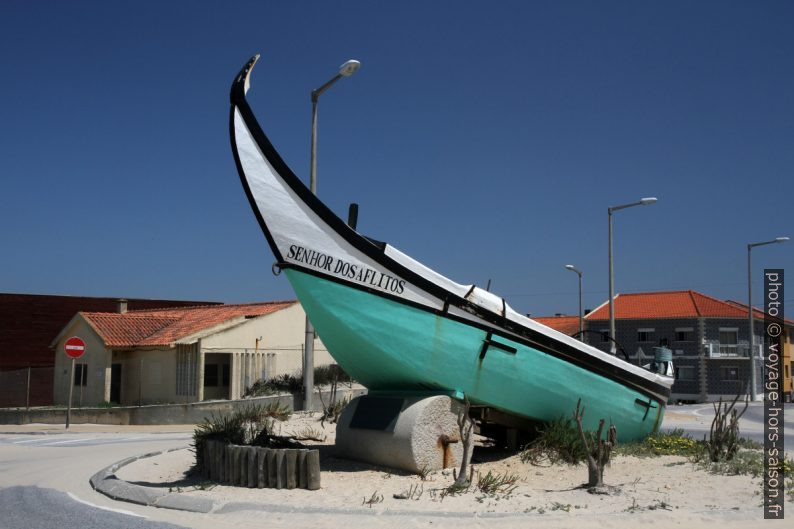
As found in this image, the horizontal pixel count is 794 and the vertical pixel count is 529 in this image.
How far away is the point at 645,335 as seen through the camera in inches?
2147

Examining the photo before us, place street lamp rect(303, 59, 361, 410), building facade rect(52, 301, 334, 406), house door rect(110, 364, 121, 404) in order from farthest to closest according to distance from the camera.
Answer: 1. house door rect(110, 364, 121, 404)
2. building facade rect(52, 301, 334, 406)
3. street lamp rect(303, 59, 361, 410)

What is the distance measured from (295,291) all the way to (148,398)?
60.0 feet

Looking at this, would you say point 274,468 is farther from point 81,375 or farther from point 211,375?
point 81,375

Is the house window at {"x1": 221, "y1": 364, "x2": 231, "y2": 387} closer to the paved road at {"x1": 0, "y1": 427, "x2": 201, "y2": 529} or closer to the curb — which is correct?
the paved road at {"x1": 0, "y1": 427, "x2": 201, "y2": 529}

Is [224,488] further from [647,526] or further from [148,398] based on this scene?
[148,398]

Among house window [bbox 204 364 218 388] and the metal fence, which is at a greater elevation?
house window [bbox 204 364 218 388]

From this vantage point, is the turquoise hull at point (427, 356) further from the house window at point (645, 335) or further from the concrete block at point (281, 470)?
the house window at point (645, 335)

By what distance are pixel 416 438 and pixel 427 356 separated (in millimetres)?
1192

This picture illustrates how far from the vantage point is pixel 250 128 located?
10.4 m

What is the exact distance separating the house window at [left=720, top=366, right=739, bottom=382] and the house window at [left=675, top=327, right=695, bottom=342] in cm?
296

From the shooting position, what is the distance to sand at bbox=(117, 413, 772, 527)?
8.45 m

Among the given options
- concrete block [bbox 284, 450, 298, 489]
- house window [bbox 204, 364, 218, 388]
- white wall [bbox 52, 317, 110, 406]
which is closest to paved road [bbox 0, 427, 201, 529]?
concrete block [bbox 284, 450, 298, 489]

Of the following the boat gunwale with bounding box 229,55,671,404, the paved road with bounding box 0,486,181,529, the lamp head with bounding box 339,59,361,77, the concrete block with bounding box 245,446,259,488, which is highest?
the lamp head with bounding box 339,59,361,77

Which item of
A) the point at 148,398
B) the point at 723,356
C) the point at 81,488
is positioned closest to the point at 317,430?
the point at 81,488
